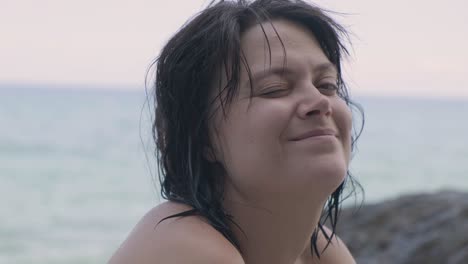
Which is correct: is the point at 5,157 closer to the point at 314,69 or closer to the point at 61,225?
the point at 61,225

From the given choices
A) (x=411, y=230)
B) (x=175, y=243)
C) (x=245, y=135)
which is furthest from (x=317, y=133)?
(x=411, y=230)

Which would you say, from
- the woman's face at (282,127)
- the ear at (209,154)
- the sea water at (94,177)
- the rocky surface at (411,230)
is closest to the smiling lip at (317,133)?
the woman's face at (282,127)

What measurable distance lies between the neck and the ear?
0.09 m

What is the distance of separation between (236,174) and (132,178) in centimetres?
1920

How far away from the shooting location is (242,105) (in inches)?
82.4

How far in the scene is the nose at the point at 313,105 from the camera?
2057 mm

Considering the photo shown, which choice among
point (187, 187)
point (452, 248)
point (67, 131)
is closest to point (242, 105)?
point (187, 187)

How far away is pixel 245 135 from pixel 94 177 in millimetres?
19655

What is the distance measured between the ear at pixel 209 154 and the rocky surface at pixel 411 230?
190 centimetres

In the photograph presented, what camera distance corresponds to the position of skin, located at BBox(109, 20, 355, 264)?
204cm

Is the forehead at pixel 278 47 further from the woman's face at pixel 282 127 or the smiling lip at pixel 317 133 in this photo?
the smiling lip at pixel 317 133

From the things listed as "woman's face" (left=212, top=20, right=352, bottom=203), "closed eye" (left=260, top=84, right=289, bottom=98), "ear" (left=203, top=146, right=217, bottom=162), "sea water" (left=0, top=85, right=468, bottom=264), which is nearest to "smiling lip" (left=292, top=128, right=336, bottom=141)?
"woman's face" (left=212, top=20, right=352, bottom=203)

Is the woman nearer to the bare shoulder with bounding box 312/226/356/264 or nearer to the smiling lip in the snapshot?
the smiling lip

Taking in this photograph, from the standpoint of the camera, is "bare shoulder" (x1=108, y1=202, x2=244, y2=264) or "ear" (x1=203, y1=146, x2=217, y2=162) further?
"ear" (x1=203, y1=146, x2=217, y2=162)
